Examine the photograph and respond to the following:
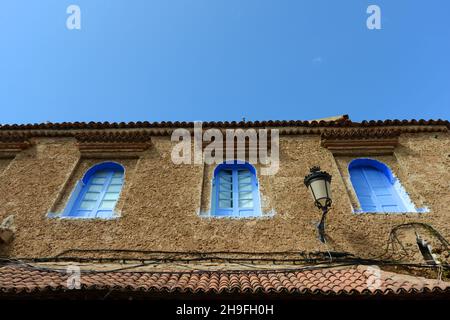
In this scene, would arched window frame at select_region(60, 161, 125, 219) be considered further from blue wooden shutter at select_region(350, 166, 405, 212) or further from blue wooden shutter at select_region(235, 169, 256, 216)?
blue wooden shutter at select_region(350, 166, 405, 212)

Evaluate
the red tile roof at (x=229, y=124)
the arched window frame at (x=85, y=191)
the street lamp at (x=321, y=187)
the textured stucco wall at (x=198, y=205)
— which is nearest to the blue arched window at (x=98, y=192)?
the arched window frame at (x=85, y=191)

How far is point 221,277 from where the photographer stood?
15.1ft

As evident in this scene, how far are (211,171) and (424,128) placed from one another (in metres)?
5.00

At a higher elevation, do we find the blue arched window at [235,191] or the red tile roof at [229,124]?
the red tile roof at [229,124]

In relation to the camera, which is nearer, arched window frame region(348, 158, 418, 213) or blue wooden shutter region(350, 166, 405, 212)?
arched window frame region(348, 158, 418, 213)

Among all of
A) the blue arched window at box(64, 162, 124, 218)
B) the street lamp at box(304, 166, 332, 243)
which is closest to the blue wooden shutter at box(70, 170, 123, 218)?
the blue arched window at box(64, 162, 124, 218)

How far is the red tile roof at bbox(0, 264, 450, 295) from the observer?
149 inches

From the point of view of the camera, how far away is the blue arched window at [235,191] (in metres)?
6.34

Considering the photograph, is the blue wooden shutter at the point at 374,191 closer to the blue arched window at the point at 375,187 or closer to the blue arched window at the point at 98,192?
the blue arched window at the point at 375,187

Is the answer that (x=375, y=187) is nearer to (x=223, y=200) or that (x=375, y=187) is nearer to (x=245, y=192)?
(x=245, y=192)

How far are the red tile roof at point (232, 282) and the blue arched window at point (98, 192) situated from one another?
1436mm

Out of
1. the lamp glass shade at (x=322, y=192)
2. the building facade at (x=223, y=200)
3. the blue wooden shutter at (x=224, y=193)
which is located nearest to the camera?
the lamp glass shade at (x=322, y=192)

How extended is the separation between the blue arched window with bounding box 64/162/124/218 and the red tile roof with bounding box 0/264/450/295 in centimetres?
144
